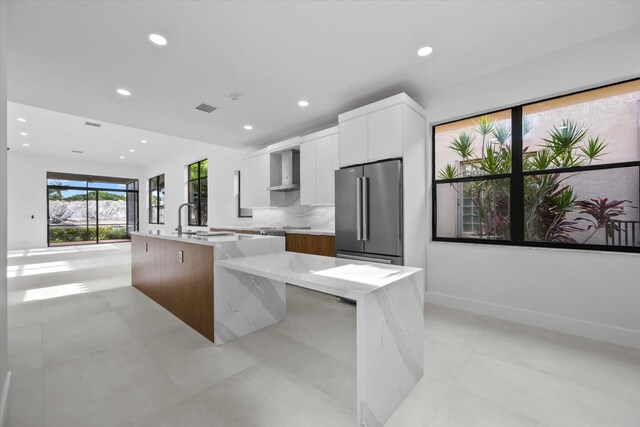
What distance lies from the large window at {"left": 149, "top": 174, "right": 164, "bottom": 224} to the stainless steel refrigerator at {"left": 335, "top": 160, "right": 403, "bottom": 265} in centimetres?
902

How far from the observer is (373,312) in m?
1.36

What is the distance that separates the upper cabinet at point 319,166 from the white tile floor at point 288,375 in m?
1.97

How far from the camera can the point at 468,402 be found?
5.28ft

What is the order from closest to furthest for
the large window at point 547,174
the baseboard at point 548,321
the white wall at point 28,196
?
the baseboard at point 548,321 → the large window at point 547,174 → the white wall at point 28,196

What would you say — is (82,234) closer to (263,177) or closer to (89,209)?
(89,209)

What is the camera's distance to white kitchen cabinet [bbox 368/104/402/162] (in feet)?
10.4

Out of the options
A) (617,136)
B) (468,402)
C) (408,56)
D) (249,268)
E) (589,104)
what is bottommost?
(468,402)

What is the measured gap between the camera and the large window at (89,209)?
→ 9.34 metres

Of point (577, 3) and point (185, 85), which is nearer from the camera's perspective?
point (577, 3)

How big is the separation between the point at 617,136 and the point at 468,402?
2834mm

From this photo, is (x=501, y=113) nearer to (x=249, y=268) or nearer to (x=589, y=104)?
(x=589, y=104)

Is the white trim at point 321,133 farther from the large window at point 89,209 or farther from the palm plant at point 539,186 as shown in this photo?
the large window at point 89,209

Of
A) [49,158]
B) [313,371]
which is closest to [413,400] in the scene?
[313,371]

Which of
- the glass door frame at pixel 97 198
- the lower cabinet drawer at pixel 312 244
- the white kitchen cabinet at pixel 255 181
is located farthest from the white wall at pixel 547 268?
the glass door frame at pixel 97 198
